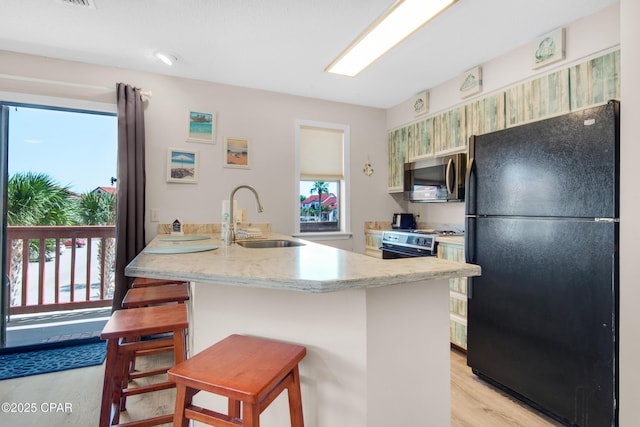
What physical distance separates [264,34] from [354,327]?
2155 mm

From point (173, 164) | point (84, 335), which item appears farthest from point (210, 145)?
point (84, 335)

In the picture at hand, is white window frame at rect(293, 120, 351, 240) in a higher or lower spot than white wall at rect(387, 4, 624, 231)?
lower

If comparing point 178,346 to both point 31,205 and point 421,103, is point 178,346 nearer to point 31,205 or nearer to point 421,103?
point 31,205

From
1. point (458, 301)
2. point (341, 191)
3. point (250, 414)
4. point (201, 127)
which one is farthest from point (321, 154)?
point (250, 414)

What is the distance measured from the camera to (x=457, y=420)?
181 centimetres

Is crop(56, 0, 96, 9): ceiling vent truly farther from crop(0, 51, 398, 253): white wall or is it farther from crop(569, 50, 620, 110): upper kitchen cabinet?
crop(569, 50, 620, 110): upper kitchen cabinet

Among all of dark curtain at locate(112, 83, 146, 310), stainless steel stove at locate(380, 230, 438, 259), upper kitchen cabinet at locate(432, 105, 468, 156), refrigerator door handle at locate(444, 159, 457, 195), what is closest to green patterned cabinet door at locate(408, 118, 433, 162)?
upper kitchen cabinet at locate(432, 105, 468, 156)

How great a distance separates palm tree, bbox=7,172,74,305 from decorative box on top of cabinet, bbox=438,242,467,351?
3405mm

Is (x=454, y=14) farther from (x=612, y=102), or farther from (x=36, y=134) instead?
(x=36, y=134)

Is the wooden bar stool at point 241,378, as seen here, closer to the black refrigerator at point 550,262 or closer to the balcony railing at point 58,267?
the black refrigerator at point 550,262

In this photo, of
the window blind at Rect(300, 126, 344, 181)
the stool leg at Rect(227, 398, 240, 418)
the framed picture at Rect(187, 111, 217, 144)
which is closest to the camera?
the stool leg at Rect(227, 398, 240, 418)

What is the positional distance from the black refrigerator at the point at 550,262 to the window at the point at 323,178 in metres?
1.77

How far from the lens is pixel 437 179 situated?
3131 mm

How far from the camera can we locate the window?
144 inches
